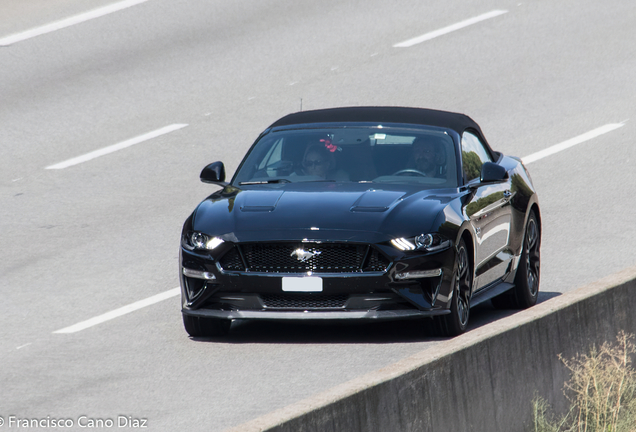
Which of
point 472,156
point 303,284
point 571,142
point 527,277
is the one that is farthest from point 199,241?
point 571,142

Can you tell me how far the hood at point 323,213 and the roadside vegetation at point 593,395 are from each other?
146 centimetres

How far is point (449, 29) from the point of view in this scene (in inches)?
908

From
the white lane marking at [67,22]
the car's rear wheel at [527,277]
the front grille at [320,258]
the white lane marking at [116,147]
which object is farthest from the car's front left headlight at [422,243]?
the white lane marking at [67,22]

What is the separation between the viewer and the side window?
32.5 ft

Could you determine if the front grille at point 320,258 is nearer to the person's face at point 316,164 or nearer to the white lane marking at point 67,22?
the person's face at point 316,164

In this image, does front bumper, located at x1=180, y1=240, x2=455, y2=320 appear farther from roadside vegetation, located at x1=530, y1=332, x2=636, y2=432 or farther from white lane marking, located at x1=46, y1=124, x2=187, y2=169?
white lane marking, located at x1=46, y1=124, x2=187, y2=169

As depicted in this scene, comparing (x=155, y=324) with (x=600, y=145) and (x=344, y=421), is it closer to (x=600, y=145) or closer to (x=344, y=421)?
(x=344, y=421)

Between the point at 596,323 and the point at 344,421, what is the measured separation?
3.06m

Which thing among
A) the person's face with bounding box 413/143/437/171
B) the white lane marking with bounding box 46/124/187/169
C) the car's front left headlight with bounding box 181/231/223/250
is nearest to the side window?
the person's face with bounding box 413/143/437/171

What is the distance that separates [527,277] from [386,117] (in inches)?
69.3

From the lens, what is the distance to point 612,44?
22.4 meters

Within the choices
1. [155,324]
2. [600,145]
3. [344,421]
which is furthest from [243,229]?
[600,145]

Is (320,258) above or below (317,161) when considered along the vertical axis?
below

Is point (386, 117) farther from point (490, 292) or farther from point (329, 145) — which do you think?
point (490, 292)
